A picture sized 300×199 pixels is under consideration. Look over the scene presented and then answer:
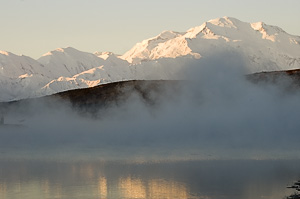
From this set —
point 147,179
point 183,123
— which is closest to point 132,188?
point 147,179

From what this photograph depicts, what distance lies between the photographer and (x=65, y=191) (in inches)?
3002

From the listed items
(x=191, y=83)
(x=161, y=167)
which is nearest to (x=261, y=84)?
(x=191, y=83)

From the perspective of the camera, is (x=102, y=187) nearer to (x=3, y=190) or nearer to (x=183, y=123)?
(x=3, y=190)

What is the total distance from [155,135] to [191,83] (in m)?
48.7

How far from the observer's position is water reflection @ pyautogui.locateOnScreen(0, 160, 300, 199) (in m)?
74.1

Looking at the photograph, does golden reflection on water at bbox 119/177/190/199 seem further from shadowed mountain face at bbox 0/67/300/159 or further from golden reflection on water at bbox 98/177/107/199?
shadowed mountain face at bbox 0/67/300/159

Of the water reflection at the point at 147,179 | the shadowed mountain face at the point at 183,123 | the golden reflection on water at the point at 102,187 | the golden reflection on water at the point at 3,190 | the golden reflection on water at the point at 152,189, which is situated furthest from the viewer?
the shadowed mountain face at the point at 183,123

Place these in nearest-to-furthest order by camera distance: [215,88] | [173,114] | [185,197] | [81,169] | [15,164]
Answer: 1. [185,197]
2. [81,169]
3. [15,164]
4. [173,114]
5. [215,88]

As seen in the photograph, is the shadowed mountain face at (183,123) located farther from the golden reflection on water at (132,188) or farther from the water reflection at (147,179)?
the golden reflection on water at (132,188)

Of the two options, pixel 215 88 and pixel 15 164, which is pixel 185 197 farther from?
pixel 215 88

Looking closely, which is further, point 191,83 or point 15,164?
point 191,83

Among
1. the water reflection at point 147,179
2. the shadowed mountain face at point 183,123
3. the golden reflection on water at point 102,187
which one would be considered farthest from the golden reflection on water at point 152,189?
the shadowed mountain face at point 183,123

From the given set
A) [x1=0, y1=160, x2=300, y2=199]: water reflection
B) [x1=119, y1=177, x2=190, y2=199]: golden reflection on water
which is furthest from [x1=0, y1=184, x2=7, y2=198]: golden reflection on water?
[x1=119, y1=177, x2=190, y2=199]: golden reflection on water

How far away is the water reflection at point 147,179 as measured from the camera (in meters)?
74.1
